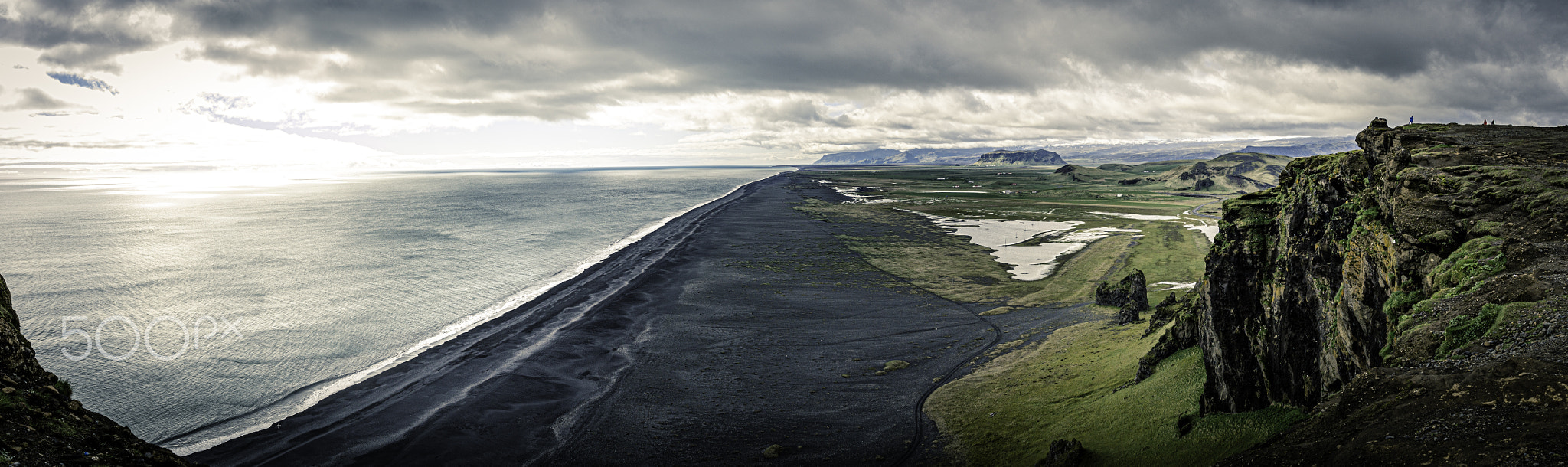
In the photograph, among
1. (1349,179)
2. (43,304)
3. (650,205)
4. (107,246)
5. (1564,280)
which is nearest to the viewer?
(1564,280)

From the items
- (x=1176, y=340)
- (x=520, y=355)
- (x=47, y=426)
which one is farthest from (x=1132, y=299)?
(x=47, y=426)

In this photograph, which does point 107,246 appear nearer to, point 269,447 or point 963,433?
point 269,447

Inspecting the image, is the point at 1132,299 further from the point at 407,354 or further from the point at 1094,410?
the point at 407,354

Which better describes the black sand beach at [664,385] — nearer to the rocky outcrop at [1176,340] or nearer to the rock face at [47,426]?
the rocky outcrop at [1176,340]

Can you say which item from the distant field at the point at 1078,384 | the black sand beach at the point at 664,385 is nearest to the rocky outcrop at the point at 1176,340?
the distant field at the point at 1078,384

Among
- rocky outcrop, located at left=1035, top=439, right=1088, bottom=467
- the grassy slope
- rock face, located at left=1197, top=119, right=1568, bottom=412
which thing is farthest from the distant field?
rock face, located at left=1197, top=119, right=1568, bottom=412

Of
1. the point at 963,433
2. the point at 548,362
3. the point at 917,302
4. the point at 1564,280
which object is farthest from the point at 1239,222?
the point at 548,362
